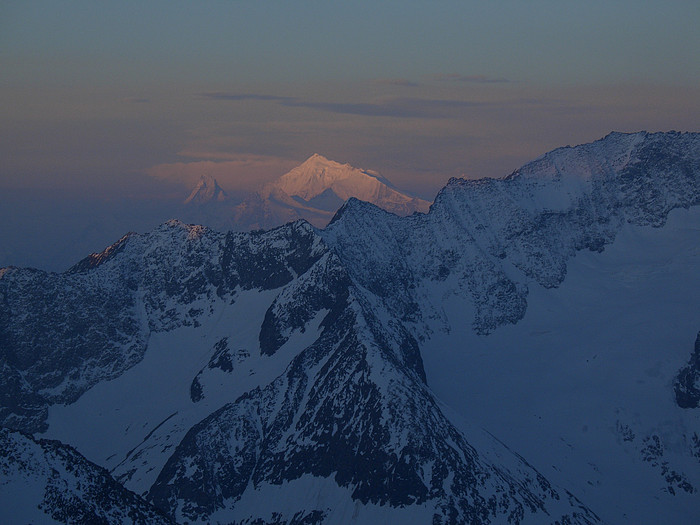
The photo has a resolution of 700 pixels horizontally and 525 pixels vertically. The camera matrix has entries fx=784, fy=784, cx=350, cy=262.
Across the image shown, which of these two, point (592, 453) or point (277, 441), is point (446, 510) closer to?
point (277, 441)

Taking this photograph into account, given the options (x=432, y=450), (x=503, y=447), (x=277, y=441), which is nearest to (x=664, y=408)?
(x=503, y=447)

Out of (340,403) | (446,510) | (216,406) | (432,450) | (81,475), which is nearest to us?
(81,475)

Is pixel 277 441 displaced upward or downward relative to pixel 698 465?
upward

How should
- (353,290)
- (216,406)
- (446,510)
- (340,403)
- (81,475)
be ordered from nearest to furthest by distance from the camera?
1. (81,475)
2. (446,510)
3. (340,403)
4. (216,406)
5. (353,290)

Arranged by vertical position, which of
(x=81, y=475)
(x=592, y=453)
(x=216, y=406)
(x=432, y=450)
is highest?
(x=81, y=475)

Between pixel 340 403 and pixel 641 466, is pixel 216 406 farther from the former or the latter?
pixel 641 466

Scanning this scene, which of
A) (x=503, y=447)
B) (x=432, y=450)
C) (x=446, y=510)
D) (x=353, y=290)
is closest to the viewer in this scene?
(x=446, y=510)

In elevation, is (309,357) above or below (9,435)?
below

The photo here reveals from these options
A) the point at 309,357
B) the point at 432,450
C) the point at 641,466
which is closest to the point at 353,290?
the point at 309,357

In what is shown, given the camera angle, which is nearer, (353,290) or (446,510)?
(446,510)
